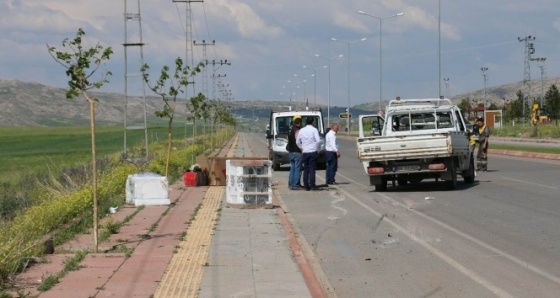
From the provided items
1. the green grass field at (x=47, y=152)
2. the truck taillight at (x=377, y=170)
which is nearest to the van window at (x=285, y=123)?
the green grass field at (x=47, y=152)

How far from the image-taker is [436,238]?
47.6 feet

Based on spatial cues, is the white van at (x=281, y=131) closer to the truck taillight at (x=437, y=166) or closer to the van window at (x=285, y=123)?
the van window at (x=285, y=123)

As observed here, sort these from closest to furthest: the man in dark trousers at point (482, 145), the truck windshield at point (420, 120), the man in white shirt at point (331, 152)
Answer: the man in white shirt at point (331, 152), the truck windshield at point (420, 120), the man in dark trousers at point (482, 145)

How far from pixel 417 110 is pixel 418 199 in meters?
4.84

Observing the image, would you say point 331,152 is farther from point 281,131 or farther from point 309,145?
point 281,131

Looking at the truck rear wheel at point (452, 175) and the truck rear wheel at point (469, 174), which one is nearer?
the truck rear wheel at point (452, 175)

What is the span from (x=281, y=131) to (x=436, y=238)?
22.3 metres

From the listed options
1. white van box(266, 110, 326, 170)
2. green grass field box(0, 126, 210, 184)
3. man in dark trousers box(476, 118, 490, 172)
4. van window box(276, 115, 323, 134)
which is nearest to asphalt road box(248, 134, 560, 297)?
man in dark trousers box(476, 118, 490, 172)

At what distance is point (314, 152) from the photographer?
2377 cm

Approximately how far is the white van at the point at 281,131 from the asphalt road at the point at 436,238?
33.2ft

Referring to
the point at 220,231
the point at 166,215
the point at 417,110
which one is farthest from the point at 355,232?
the point at 417,110

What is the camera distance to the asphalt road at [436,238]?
1053cm

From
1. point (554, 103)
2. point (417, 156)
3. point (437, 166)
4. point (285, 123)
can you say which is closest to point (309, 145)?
point (417, 156)

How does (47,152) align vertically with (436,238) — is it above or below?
above
